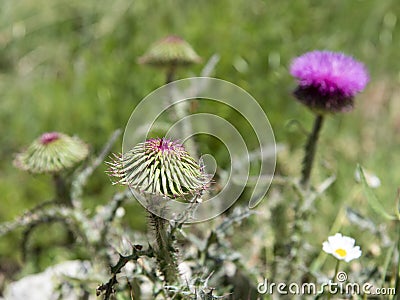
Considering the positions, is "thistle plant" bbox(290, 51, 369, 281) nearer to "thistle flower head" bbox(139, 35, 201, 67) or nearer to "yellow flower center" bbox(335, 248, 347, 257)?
"yellow flower center" bbox(335, 248, 347, 257)

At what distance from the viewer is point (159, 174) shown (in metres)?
0.89

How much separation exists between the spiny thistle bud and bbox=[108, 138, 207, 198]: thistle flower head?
45cm

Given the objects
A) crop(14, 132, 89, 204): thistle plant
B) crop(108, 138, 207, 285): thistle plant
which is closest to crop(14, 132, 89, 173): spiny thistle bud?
crop(14, 132, 89, 204): thistle plant

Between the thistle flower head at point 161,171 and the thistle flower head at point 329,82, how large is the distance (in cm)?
58

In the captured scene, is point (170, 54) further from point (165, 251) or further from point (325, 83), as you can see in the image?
point (165, 251)

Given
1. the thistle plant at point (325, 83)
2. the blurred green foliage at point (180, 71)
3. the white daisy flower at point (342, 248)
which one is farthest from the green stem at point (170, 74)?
the white daisy flower at point (342, 248)

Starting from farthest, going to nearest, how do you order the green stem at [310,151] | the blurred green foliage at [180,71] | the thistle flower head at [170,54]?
the blurred green foliage at [180,71]
the thistle flower head at [170,54]
the green stem at [310,151]

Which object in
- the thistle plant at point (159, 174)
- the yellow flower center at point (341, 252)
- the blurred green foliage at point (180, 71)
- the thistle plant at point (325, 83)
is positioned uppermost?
the blurred green foliage at point (180, 71)

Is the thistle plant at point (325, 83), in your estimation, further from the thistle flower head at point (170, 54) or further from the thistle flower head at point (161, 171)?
the thistle flower head at point (161, 171)

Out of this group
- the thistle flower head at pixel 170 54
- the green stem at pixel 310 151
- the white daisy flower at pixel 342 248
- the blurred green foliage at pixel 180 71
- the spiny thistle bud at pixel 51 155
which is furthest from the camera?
the blurred green foliage at pixel 180 71

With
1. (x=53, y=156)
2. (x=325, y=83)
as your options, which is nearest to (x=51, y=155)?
(x=53, y=156)

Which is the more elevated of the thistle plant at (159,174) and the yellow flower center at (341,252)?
the thistle plant at (159,174)

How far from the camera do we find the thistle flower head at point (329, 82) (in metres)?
1.39

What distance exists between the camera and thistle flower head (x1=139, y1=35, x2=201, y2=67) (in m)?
1.71
